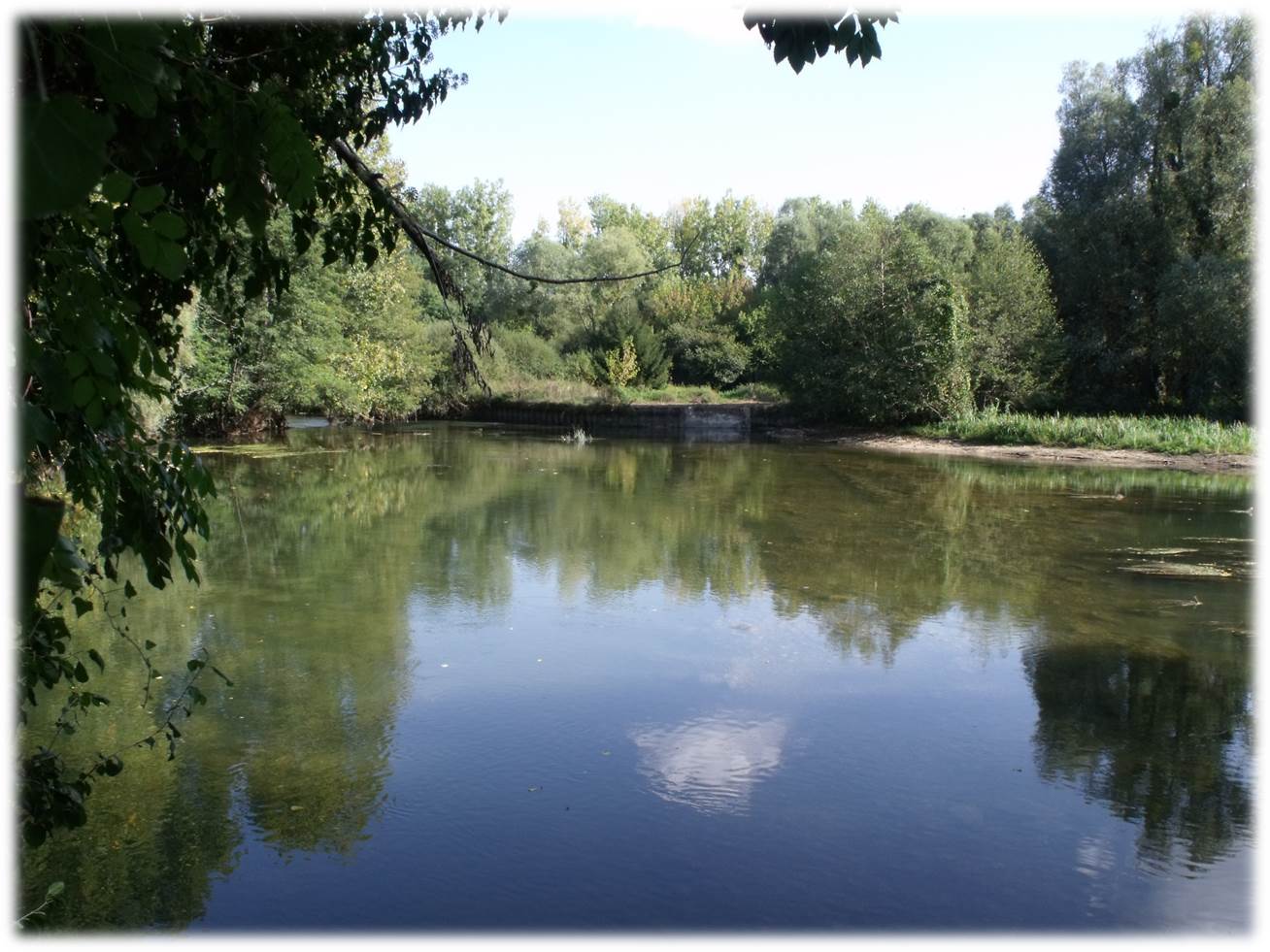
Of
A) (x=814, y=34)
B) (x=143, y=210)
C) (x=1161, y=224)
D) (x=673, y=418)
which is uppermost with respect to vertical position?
(x=1161, y=224)

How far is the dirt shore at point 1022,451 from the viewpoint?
923 inches

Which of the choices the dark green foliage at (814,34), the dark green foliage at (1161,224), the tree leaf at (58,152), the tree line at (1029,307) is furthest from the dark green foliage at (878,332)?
the tree leaf at (58,152)

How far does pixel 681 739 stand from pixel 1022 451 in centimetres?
2299

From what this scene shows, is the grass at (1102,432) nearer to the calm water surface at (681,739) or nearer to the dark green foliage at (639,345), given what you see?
the dark green foliage at (639,345)

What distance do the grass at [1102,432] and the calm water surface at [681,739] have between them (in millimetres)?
12788

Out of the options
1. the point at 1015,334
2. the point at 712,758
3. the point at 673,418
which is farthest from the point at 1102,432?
the point at 712,758

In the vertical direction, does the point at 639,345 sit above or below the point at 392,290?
below

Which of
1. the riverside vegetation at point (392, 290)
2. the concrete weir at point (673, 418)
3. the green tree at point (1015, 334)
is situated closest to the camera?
the riverside vegetation at point (392, 290)

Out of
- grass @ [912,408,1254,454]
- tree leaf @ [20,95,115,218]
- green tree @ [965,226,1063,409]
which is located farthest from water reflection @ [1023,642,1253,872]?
green tree @ [965,226,1063,409]

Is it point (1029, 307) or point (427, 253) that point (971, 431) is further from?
point (427, 253)

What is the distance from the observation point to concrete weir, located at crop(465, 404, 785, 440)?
35.2 meters

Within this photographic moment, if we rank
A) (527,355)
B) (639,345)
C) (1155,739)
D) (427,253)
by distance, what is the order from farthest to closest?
(639,345) → (527,355) → (1155,739) → (427,253)

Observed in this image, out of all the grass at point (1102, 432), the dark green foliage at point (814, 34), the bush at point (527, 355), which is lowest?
the grass at point (1102, 432)

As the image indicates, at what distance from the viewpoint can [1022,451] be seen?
27.2 m
